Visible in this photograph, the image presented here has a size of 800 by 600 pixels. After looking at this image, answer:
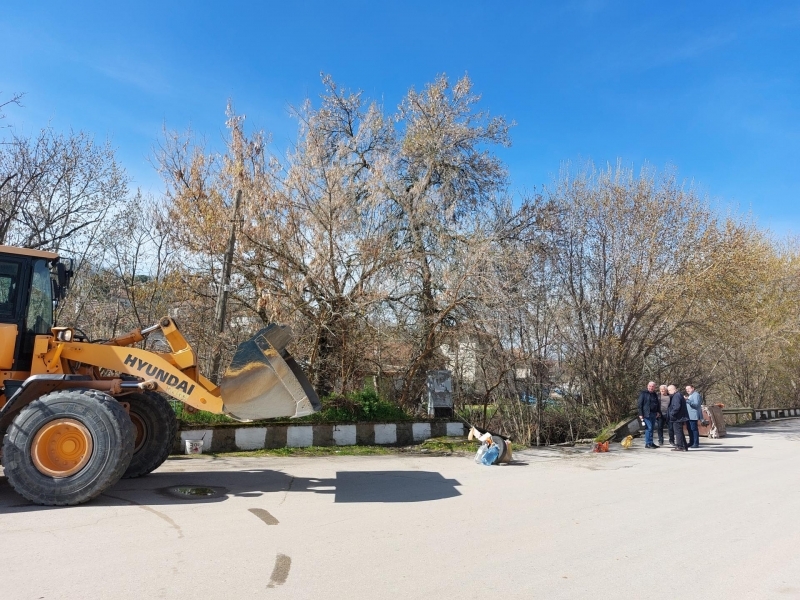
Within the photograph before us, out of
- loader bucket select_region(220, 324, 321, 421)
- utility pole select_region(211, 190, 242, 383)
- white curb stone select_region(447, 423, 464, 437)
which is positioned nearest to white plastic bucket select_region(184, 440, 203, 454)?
utility pole select_region(211, 190, 242, 383)

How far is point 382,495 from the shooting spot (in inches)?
309

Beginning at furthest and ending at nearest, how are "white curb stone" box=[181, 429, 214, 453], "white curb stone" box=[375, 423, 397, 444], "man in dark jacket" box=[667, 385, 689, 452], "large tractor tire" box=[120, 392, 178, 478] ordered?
"man in dark jacket" box=[667, 385, 689, 452]
"white curb stone" box=[375, 423, 397, 444]
"white curb stone" box=[181, 429, 214, 453]
"large tractor tire" box=[120, 392, 178, 478]

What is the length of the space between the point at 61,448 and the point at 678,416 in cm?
1338

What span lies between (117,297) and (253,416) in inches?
349

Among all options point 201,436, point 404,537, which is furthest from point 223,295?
point 404,537

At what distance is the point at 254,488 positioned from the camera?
26.6 feet

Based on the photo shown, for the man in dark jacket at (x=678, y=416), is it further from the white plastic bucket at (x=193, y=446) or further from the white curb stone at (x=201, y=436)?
the white plastic bucket at (x=193, y=446)

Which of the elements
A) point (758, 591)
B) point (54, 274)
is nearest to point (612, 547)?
point (758, 591)

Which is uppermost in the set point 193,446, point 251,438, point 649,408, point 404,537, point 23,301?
point 23,301

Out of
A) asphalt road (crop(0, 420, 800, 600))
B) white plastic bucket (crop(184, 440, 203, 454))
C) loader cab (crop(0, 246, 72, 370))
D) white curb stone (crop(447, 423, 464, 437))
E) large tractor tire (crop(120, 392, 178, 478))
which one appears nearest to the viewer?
asphalt road (crop(0, 420, 800, 600))

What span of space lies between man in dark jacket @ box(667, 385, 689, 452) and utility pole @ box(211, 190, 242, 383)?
11.0 metres

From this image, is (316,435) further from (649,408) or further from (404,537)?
Result: (649,408)

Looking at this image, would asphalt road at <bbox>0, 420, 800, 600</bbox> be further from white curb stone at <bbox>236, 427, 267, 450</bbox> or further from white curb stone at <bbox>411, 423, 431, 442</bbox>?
white curb stone at <bbox>411, 423, 431, 442</bbox>

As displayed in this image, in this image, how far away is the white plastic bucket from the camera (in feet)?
36.8
